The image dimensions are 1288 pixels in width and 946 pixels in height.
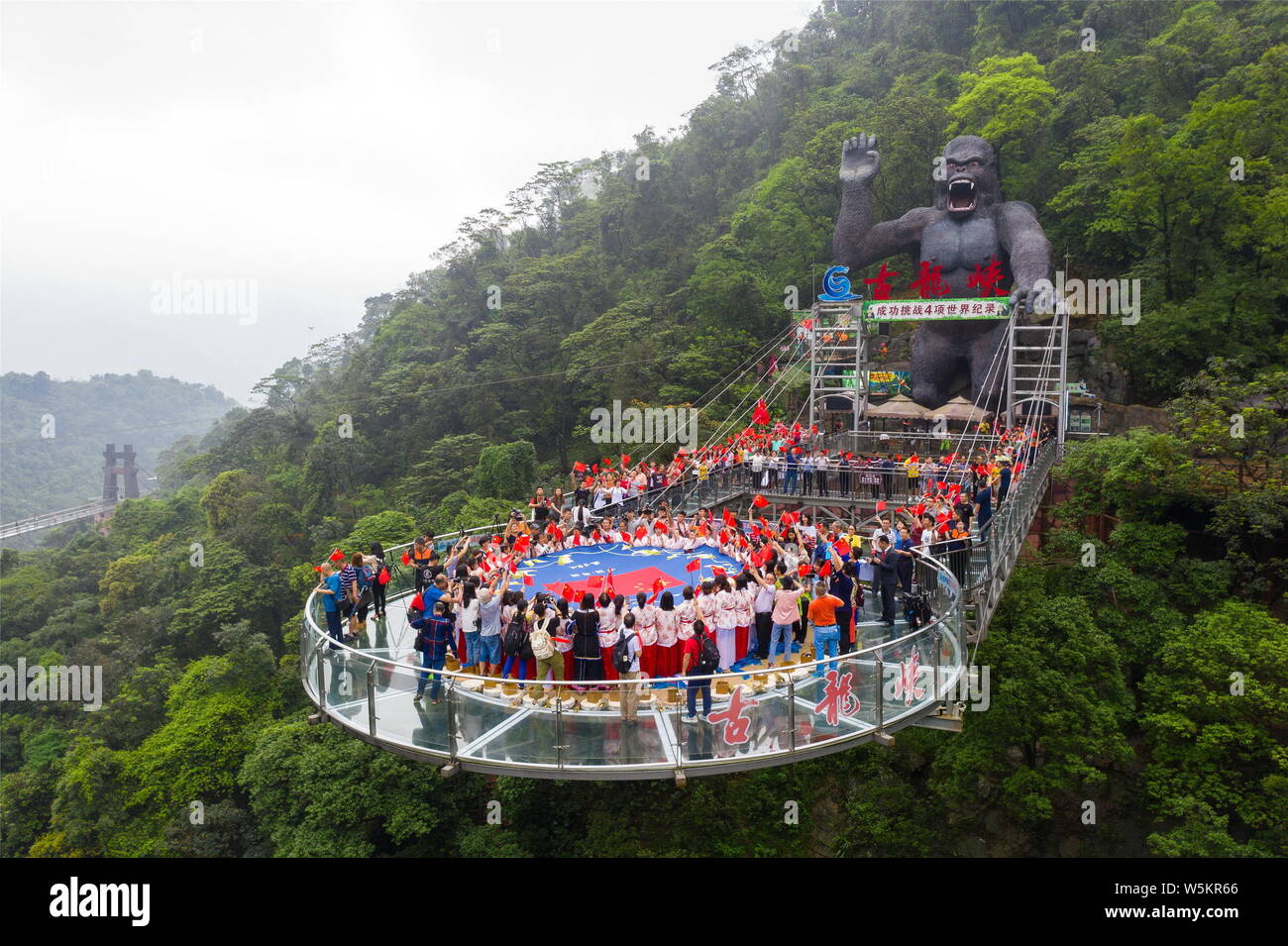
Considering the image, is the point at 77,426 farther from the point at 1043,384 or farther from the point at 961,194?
the point at 1043,384

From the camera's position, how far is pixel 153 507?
1761 inches

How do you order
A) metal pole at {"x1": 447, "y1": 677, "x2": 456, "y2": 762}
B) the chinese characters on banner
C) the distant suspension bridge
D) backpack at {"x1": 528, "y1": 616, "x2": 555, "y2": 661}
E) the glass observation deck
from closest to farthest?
the glass observation deck
metal pole at {"x1": 447, "y1": 677, "x2": 456, "y2": 762}
backpack at {"x1": 528, "y1": 616, "x2": 555, "y2": 661}
the chinese characters on banner
the distant suspension bridge

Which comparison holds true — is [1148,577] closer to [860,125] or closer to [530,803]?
[530,803]

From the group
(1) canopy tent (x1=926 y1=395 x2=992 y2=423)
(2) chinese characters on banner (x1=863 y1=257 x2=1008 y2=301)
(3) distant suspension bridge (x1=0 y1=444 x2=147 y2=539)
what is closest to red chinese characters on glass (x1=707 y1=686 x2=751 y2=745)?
(1) canopy tent (x1=926 y1=395 x2=992 y2=423)

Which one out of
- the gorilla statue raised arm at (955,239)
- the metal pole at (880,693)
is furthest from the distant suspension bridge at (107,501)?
the metal pole at (880,693)

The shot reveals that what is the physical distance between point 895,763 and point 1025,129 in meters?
24.4

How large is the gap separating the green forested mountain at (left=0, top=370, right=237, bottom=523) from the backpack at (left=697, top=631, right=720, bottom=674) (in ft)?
259

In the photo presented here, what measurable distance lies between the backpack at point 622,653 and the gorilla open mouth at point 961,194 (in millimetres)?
20808

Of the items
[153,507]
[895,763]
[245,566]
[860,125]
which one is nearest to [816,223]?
[860,125]

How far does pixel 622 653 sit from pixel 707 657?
0.87 meters

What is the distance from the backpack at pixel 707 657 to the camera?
8.22 m

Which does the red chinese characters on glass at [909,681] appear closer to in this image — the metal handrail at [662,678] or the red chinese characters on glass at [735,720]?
the metal handrail at [662,678]

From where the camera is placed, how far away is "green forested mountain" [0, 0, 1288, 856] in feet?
52.7

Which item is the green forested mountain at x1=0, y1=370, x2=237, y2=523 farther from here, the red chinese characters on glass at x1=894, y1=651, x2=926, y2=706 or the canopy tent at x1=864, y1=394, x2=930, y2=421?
the red chinese characters on glass at x1=894, y1=651, x2=926, y2=706
